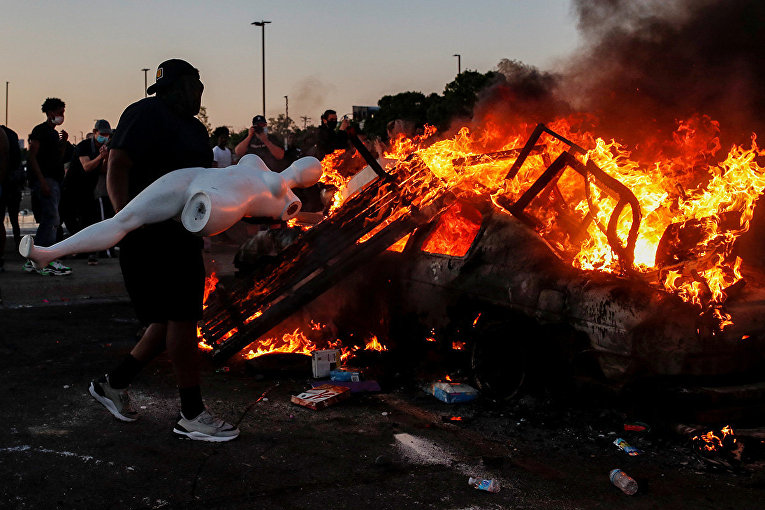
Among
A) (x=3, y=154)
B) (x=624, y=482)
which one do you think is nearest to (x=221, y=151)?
(x=3, y=154)

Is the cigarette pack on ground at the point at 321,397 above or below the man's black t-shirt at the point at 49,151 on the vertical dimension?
below

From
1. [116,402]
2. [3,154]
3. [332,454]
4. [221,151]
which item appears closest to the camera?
[332,454]

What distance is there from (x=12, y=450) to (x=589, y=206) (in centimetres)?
380

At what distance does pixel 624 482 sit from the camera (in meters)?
3.64

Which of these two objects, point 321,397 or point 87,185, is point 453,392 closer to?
point 321,397

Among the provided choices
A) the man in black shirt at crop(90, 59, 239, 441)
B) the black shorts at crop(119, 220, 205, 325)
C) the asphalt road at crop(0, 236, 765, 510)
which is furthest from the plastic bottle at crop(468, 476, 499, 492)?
the black shorts at crop(119, 220, 205, 325)

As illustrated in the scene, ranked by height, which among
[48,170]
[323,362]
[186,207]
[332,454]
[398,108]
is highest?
[398,108]

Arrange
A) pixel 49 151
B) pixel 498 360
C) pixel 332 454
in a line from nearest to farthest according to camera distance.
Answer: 1. pixel 332 454
2. pixel 498 360
3. pixel 49 151

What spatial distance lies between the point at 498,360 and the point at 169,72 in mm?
2821

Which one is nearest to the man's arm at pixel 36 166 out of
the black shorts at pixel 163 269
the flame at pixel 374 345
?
the flame at pixel 374 345

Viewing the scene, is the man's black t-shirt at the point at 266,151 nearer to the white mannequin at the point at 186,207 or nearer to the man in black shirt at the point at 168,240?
the man in black shirt at the point at 168,240

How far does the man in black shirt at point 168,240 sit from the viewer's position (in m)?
4.17

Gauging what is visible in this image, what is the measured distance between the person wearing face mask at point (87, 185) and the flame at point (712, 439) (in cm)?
918

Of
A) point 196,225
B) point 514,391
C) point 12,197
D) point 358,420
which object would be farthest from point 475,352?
point 12,197
